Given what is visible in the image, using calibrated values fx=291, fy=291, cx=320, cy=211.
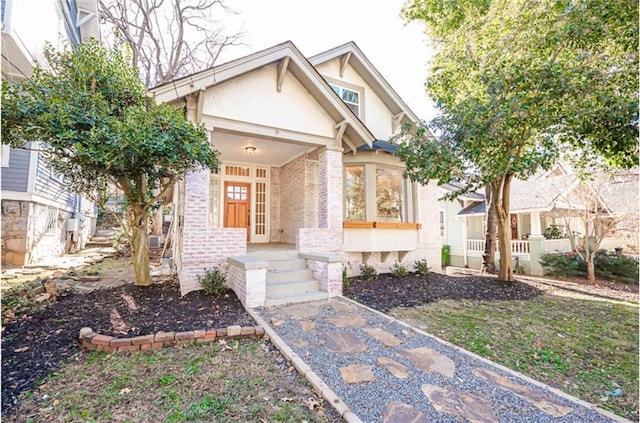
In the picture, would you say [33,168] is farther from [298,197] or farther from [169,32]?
[169,32]

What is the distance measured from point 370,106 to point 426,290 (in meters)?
6.43

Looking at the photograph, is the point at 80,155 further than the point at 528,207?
No

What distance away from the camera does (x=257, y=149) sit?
8.48 m

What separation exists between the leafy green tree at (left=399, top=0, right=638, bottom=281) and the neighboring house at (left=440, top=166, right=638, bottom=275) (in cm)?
574

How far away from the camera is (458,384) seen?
120 inches

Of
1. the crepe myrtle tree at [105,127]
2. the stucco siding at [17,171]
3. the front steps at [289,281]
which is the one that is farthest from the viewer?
the stucco siding at [17,171]

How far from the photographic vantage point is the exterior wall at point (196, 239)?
605 cm

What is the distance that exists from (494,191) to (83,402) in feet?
32.8

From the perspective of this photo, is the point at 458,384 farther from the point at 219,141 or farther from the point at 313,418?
the point at 219,141

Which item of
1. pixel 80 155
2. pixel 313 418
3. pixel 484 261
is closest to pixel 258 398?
pixel 313 418

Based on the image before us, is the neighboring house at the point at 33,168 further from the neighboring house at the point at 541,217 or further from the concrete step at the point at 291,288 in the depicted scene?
the neighboring house at the point at 541,217

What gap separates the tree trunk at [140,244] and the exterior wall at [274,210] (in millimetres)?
4438

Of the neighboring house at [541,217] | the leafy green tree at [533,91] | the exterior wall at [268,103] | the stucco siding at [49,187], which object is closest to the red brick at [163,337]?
the exterior wall at [268,103]

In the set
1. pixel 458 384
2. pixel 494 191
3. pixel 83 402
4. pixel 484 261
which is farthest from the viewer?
pixel 484 261
